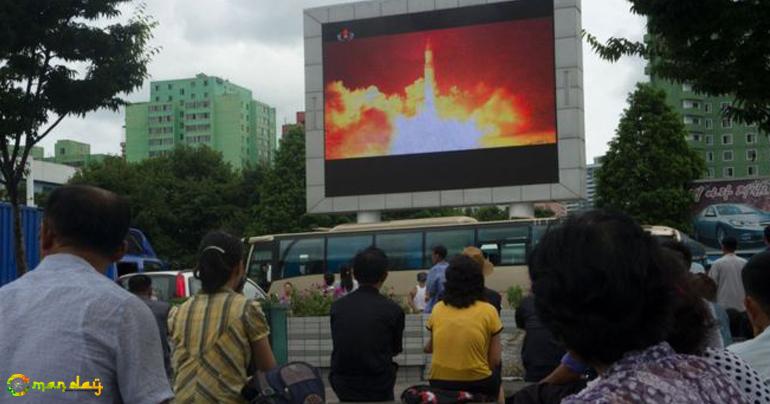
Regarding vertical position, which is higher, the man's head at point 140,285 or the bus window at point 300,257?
the man's head at point 140,285

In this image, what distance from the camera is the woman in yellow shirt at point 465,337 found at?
17.2 feet

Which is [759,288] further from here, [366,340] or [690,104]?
[690,104]

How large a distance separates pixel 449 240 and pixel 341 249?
3182mm

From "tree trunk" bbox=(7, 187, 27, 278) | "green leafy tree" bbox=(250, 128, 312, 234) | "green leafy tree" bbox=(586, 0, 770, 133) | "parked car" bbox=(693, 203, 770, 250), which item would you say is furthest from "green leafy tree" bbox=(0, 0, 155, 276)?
"green leafy tree" bbox=(250, 128, 312, 234)

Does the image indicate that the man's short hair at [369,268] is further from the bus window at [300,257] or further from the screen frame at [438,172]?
the bus window at [300,257]

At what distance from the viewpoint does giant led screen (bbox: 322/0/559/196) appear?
84.3 ft

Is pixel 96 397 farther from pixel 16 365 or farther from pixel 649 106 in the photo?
pixel 649 106

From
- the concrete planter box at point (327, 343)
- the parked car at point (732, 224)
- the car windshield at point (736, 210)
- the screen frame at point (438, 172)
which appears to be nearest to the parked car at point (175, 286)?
the concrete planter box at point (327, 343)

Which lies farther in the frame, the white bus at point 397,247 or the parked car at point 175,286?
the white bus at point 397,247

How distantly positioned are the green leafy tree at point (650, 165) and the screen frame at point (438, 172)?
57.1 ft

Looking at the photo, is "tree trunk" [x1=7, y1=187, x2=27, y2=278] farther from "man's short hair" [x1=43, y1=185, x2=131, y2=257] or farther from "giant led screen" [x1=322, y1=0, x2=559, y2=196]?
"giant led screen" [x1=322, y1=0, x2=559, y2=196]

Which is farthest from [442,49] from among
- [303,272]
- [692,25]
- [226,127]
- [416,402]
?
[226,127]

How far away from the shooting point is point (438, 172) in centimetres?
2650

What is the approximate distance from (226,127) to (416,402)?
126434mm
